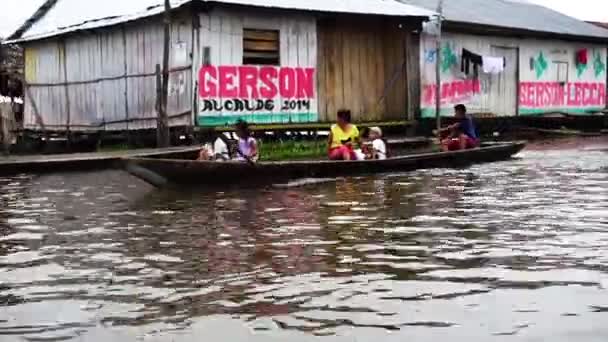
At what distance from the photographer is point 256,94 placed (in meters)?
17.5

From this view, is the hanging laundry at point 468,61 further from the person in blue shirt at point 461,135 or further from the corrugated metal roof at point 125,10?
the person in blue shirt at point 461,135

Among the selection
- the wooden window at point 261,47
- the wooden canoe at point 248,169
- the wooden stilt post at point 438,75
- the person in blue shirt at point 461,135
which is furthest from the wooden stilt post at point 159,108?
the wooden stilt post at point 438,75

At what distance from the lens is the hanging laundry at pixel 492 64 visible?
2224 cm

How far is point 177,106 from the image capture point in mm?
17125

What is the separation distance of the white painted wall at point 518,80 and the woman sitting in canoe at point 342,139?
7574 millimetres

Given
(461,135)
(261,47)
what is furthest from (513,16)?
(461,135)

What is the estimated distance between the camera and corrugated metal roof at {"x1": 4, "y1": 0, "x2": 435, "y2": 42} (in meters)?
17.3

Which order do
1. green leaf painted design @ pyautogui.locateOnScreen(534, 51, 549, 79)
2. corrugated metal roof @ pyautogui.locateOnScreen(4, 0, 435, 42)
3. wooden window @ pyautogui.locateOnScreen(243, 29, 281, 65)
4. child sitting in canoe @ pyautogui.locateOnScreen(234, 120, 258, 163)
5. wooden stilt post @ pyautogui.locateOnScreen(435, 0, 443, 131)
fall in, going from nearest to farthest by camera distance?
child sitting in canoe @ pyautogui.locateOnScreen(234, 120, 258, 163) → corrugated metal roof @ pyautogui.locateOnScreen(4, 0, 435, 42) → wooden window @ pyautogui.locateOnScreen(243, 29, 281, 65) → wooden stilt post @ pyautogui.locateOnScreen(435, 0, 443, 131) → green leaf painted design @ pyautogui.locateOnScreen(534, 51, 549, 79)

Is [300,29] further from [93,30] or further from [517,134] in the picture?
[517,134]

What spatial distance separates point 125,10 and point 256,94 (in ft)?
12.5

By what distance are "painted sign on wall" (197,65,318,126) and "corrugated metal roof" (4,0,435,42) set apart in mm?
1421

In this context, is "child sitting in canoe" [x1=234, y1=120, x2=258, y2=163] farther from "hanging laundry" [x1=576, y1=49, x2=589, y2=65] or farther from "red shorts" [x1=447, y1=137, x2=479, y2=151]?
"hanging laundry" [x1=576, y1=49, x2=589, y2=65]

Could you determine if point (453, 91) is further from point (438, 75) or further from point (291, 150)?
point (291, 150)

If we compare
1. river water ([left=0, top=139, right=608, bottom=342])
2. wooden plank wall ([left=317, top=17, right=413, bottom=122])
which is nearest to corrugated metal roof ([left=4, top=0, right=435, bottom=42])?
wooden plank wall ([left=317, top=17, right=413, bottom=122])
